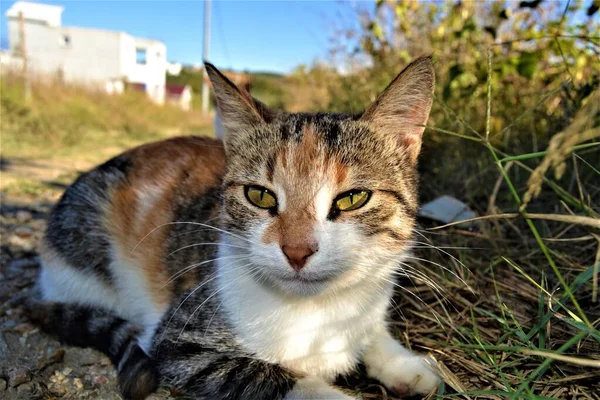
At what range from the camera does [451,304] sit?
204 centimetres

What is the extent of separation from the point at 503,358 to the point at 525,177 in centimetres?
178

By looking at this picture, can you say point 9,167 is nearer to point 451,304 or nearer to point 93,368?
point 93,368

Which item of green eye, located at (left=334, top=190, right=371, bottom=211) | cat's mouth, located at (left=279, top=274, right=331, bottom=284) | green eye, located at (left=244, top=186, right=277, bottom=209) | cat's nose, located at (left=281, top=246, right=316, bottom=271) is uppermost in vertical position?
green eye, located at (left=334, top=190, right=371, bottom=211)

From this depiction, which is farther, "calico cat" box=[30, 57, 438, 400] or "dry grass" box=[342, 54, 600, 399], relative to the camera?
"calico cat" box=[30, 57, 438, 400]

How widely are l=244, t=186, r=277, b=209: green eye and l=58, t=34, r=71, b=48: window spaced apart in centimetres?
3575

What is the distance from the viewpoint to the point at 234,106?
6.01 feet

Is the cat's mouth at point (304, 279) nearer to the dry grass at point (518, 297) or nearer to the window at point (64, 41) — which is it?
the dry grass at point (518, 297)

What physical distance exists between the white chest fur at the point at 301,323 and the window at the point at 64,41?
35.8 meters

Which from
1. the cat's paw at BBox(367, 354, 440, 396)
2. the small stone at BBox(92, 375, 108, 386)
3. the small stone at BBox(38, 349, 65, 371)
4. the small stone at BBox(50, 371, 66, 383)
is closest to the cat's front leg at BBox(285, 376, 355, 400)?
the cat's paw at BBox(367, 354, 440, 396)

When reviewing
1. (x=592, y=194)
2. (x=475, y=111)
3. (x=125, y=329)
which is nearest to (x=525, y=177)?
(x=592, y=194)

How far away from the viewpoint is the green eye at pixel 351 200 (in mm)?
→ 1525

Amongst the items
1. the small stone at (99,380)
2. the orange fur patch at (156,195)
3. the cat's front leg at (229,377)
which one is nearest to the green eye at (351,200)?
the cat's front leg at (229,377)

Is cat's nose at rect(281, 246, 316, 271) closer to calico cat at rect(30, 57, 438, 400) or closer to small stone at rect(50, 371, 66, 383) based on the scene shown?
calico cat at rect(30, 57, 438, 400)

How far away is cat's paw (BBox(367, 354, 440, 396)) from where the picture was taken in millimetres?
1649
